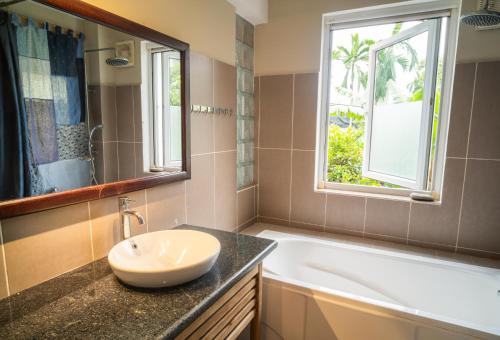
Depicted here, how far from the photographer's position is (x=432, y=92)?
7.00ft

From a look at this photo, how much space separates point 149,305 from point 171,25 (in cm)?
134

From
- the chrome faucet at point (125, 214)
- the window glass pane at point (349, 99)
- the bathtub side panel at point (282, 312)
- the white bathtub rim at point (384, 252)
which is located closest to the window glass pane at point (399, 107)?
the window glass pane at point (349, 99)

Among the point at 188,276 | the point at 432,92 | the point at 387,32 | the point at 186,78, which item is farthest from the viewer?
the point at 387,32

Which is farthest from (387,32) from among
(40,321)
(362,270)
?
(40,321)

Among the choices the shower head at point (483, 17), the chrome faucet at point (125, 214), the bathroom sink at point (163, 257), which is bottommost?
the bathroom sink at point (163, 257)

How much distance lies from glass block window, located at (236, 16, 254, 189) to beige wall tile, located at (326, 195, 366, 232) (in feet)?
2.41

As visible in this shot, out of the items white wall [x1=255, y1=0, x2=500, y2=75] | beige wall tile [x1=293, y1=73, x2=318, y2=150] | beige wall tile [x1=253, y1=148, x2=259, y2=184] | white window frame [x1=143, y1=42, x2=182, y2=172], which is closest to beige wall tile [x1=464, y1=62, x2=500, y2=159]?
white wall [x1=255, y1=0, x2=500, y2=75]

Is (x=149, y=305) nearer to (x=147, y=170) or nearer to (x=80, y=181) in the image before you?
(x=80, y=181)

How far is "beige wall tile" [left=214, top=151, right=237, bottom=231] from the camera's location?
82.6 inches

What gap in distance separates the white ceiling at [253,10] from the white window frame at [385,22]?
1.61 ft

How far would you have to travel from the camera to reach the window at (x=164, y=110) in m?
1.49

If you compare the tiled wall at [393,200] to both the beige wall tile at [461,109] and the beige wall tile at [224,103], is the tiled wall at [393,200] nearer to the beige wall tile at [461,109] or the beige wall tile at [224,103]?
the beige wall tile at [461,109]

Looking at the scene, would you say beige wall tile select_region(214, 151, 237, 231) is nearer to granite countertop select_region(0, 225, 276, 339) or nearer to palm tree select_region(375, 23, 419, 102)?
granite countertop select_region(0, 225, 276, 339)

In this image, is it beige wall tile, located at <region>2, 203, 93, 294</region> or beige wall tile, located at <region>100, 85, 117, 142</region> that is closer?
beige wall tile, located at <region>2, 203, 93, 294</region>
